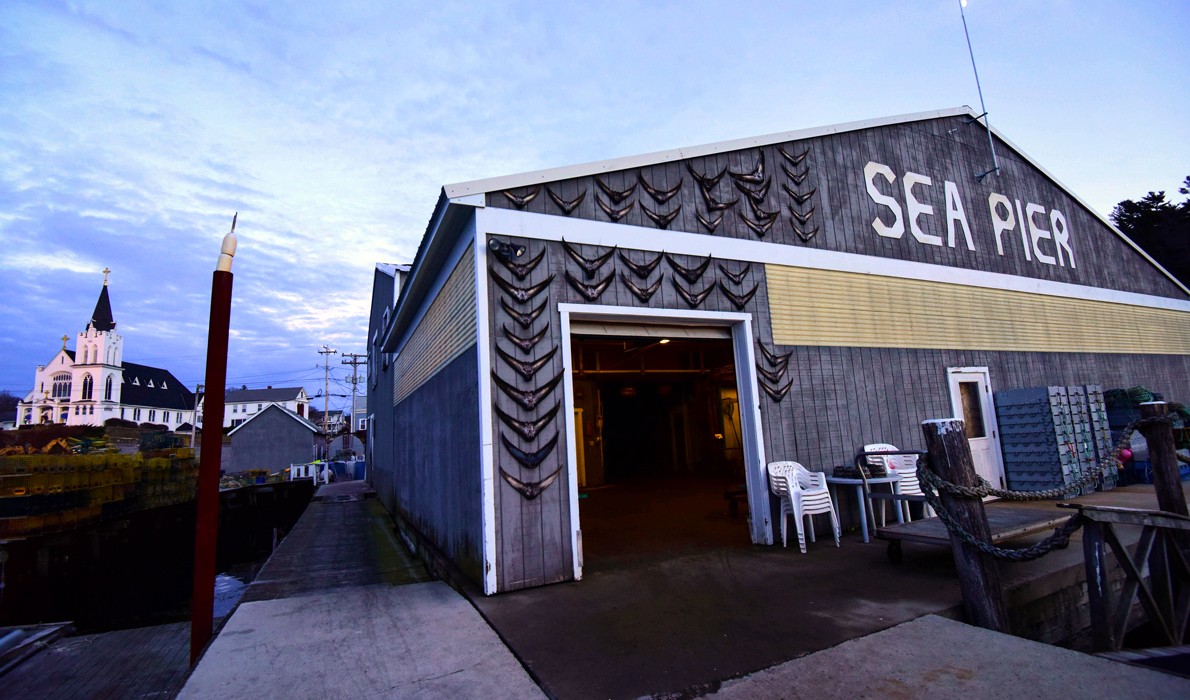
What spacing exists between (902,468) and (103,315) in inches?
3274

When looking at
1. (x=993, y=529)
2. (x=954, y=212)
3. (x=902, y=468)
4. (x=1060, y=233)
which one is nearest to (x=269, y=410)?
Result: (x=902, y=468)

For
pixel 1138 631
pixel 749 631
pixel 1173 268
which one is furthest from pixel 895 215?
pixel 1173 268

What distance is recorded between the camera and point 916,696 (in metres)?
2.45

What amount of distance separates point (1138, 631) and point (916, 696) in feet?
13.8

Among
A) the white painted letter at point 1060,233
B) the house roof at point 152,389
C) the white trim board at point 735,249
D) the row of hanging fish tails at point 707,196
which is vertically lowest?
the white trim board at point 735,249

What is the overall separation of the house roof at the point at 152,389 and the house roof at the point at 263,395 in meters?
10.6

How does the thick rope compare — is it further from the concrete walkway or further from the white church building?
the white church building

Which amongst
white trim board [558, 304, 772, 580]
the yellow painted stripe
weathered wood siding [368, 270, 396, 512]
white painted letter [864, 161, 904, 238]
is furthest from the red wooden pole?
weathered wood siding [368, 270, 396, 512]

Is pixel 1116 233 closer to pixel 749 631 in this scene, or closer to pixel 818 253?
pixel 818 253

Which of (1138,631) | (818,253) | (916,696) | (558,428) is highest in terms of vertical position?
(818,253)

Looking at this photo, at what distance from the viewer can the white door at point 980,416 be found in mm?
7688

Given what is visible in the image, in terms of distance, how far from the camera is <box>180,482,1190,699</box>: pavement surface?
260cm

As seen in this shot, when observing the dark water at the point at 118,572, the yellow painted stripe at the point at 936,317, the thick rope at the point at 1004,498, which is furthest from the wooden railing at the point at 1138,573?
the dark water at the point at 118,572

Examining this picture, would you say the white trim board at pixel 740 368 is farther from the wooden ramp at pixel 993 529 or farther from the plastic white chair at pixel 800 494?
the wooden ramp at pixel 993 529
